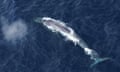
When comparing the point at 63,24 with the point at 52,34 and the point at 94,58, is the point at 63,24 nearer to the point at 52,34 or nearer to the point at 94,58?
the point at 52,34

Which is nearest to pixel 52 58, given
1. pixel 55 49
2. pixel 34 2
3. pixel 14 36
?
pixel 55 49

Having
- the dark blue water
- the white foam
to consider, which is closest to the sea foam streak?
the dark blue water

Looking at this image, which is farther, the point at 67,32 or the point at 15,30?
the point at 15,30

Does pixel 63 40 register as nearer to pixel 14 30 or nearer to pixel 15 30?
pixel 15 30

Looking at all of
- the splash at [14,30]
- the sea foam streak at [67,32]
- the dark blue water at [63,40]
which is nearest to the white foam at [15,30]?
the splash at [14,30]

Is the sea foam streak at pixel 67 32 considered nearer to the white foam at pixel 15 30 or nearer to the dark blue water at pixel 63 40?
the dark blue water at pixel 63 40

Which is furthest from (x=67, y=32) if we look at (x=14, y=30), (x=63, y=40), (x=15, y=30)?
(x=14, y=30)

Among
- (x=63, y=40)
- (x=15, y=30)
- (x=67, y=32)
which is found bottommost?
(x=63, y=40)

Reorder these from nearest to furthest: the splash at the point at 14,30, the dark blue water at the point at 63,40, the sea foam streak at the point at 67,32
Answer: the sea foam streak at the point at 67,32
the dark blue water at the point at 63,40
the splash at the point at 14,30
